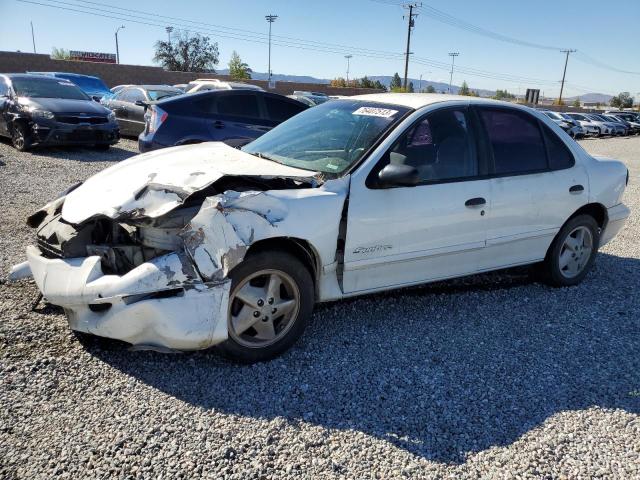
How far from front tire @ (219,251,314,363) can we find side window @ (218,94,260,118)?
5999 millimetres

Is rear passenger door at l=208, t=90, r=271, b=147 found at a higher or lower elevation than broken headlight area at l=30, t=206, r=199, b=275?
higher

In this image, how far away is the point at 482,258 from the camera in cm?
419

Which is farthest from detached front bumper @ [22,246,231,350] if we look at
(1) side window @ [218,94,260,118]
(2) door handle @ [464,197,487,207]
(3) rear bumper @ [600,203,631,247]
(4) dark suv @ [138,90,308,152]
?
(1) side window @ [218,94,260,118]

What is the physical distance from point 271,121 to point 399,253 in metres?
6.07

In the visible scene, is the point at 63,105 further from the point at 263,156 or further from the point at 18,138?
the point at 263,156

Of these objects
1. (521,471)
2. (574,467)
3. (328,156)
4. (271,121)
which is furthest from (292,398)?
(271,121)

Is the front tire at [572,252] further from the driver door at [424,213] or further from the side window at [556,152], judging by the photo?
the driver door at [424,213]

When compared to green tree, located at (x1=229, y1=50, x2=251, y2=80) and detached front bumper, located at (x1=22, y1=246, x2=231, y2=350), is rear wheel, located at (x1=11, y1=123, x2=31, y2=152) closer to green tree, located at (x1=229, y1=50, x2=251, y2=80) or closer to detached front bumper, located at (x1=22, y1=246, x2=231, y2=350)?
detached front bumper, located at (x1=22, y1=246, x2=231, y2=350)

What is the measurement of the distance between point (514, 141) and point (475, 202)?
82 centimetres

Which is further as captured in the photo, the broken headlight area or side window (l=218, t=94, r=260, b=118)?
side window (l=218, t=94, r=260, b=118)

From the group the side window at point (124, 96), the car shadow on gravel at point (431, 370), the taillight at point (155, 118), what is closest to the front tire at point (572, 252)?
the car shadow on gravel at point (431, 370)

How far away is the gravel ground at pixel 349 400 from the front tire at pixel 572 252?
0.59 m

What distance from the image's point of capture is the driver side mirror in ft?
11.1

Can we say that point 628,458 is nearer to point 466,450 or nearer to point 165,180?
point 466,450
